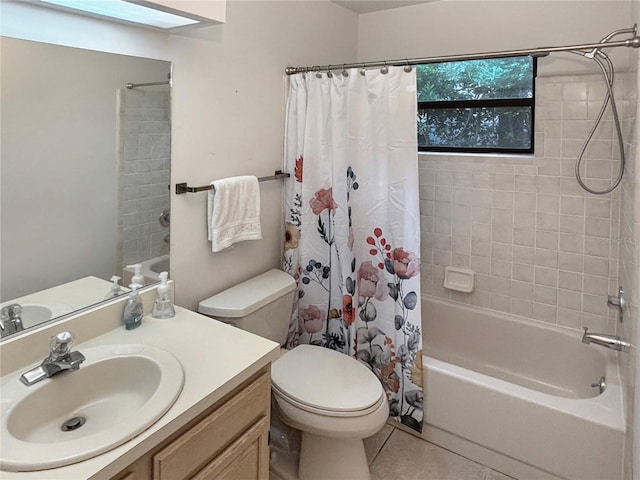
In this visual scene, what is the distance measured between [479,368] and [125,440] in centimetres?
213

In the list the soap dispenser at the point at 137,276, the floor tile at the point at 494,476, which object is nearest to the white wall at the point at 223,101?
the soap dispenser at the point at 137,276

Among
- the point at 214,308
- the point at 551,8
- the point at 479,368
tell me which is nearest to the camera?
the point at 214,308

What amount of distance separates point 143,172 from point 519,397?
1.78m

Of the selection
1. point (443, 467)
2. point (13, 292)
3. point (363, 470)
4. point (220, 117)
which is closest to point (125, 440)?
point (13, 292)

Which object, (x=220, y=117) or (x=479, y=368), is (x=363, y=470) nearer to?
(x=479, y=368)

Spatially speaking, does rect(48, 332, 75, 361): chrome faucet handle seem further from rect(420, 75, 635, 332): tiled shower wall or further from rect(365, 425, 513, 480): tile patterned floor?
rect(420, 75, 635, 332): tiled shower wall

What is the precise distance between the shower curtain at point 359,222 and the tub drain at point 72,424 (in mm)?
1237

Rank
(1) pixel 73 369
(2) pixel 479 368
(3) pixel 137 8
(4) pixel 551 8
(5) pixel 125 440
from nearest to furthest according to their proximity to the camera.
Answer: (5) pixel 125 440 < (1) pixel 73 369 < (3) pixel 137 8 < (4) pixel 551 8 < (2) pixel 479 368

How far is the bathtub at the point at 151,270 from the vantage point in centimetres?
156

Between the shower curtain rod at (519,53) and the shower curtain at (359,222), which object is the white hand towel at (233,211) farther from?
the shower curtain rod at (519,53)

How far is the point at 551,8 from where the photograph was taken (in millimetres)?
2182

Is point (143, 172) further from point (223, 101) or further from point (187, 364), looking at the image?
point (187, 364)

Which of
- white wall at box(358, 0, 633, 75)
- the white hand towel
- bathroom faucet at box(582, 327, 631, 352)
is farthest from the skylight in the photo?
bathroom faucet at box(582, 327, 631, 352)

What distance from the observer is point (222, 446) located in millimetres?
1211
